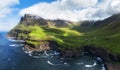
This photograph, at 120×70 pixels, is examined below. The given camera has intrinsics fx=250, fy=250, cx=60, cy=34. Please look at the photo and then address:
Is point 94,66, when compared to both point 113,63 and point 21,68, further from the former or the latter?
point 21,68

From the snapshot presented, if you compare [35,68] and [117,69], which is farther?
[35,68]

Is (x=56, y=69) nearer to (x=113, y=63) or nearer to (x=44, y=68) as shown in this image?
(x=44, y=68)

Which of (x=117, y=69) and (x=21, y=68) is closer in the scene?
(x=117, y=69)

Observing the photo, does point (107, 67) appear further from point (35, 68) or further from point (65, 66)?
point (35, 68)

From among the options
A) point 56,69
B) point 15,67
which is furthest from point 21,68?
point 56,69

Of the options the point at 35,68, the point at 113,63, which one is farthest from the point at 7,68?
the point at 113,63

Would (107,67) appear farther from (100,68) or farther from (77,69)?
(77,69)

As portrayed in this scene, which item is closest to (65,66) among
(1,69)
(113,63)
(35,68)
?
(35,68)
